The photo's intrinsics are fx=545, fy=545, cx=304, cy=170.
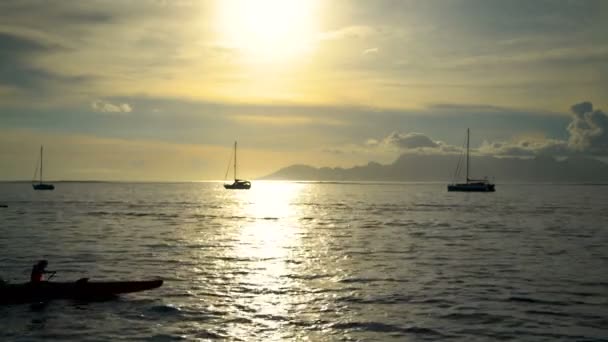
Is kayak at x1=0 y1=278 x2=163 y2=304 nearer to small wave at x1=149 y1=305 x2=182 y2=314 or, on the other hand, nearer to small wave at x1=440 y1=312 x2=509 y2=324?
small wave at x1=149 y1=305 x2=182 y2=314

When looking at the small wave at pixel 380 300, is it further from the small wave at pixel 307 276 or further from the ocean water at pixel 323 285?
the small wave at pixel 307 276

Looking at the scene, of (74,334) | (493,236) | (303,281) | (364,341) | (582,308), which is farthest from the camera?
(493,236)

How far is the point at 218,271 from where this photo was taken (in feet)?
124

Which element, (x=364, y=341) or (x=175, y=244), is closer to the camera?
(x=364, y=341)

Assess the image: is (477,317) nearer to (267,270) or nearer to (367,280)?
(367,280)

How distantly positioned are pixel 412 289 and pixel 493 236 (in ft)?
114

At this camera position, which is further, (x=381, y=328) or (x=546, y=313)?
(x=546, y=313)

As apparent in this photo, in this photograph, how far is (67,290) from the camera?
28.3m

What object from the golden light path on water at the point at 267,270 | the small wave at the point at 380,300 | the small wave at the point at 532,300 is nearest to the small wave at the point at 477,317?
the small wave at the point at 380,300

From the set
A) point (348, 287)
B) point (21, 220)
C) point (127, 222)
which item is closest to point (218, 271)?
point (348, 287)

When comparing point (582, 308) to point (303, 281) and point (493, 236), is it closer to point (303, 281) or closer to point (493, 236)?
point (303, 281)

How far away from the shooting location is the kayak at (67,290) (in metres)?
Result: 27.6

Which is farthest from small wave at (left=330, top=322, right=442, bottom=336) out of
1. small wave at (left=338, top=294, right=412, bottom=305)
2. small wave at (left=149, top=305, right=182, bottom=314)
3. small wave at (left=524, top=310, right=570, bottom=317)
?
small wave at (left=149, top=305, right=182, bottom=314)

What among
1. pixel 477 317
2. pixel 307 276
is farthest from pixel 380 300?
pixel 307 276
